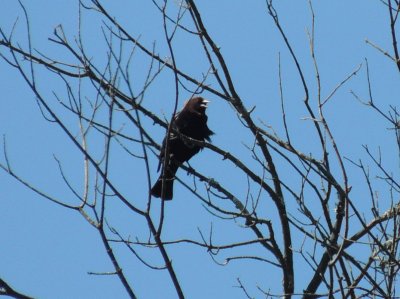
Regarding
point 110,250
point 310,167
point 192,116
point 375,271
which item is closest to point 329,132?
point 310,167

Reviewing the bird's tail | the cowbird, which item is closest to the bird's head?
the cowbird

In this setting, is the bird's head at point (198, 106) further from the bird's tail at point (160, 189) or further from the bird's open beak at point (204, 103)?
the bird's tail at point (160, 189)

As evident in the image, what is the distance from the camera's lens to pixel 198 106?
7352mm

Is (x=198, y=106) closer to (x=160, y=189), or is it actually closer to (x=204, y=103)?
(x=204, y=103)

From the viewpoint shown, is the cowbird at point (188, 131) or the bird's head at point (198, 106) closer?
the cowbird at point (188, 131)

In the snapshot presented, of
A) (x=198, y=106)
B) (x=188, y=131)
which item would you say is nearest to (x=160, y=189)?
(x=188, y=131)

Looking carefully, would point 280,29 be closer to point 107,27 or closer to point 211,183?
point 107,27

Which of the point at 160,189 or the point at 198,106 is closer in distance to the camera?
the point at 160,189

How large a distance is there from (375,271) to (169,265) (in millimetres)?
1501

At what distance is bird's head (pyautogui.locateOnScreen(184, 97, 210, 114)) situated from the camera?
Result: 7.32 meters

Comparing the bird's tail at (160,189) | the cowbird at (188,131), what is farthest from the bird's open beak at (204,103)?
the bird's tail at (160,189)

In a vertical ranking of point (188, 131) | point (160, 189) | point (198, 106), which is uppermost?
point (198, 106)

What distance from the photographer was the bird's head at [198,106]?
7.32m

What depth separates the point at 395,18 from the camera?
376 cm
